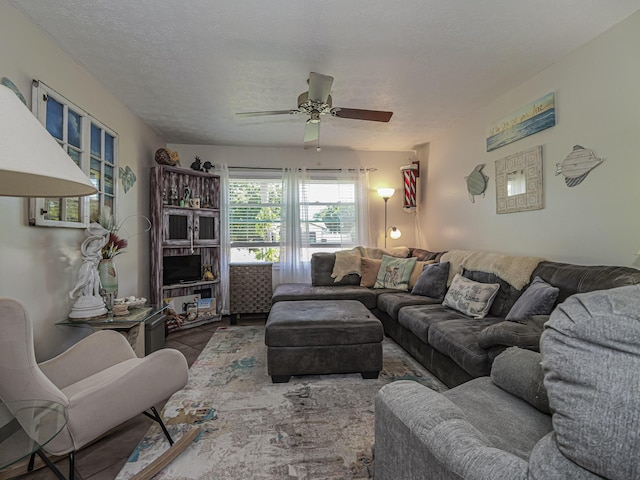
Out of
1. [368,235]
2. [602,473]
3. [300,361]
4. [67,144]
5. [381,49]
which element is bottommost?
[300,361]

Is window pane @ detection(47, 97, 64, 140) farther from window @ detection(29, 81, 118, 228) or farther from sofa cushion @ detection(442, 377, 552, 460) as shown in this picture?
sofa cushion @ detection(442, 377, 552, 460)

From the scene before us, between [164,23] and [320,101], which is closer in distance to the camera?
[164,23]

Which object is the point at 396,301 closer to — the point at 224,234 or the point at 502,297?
the point at 502,297

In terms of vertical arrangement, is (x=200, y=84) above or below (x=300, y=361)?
above

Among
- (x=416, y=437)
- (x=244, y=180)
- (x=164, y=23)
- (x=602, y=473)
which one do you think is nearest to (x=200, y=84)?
(x=164, y=23)

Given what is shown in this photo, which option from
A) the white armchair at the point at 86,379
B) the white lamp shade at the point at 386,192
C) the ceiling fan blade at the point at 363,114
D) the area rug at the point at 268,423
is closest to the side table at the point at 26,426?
the white armchair at the point at 86,379

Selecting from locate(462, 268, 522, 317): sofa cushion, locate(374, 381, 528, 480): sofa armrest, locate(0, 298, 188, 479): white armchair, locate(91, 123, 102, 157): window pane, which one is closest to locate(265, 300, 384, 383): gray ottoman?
locate(0, 298, 188, 479): white armchair

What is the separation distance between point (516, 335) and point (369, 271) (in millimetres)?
2492

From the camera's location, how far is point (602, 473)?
0.54 m

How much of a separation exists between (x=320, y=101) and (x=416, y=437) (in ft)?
7.83

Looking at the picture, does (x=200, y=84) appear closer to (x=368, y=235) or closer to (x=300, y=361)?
(x=300, y=361)

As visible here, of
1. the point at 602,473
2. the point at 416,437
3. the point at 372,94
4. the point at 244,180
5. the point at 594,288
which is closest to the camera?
the point at 602,473

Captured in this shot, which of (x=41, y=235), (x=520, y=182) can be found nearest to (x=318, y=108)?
(x=520, y=182)

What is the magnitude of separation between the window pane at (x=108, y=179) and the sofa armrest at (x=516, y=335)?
3.33 metres
